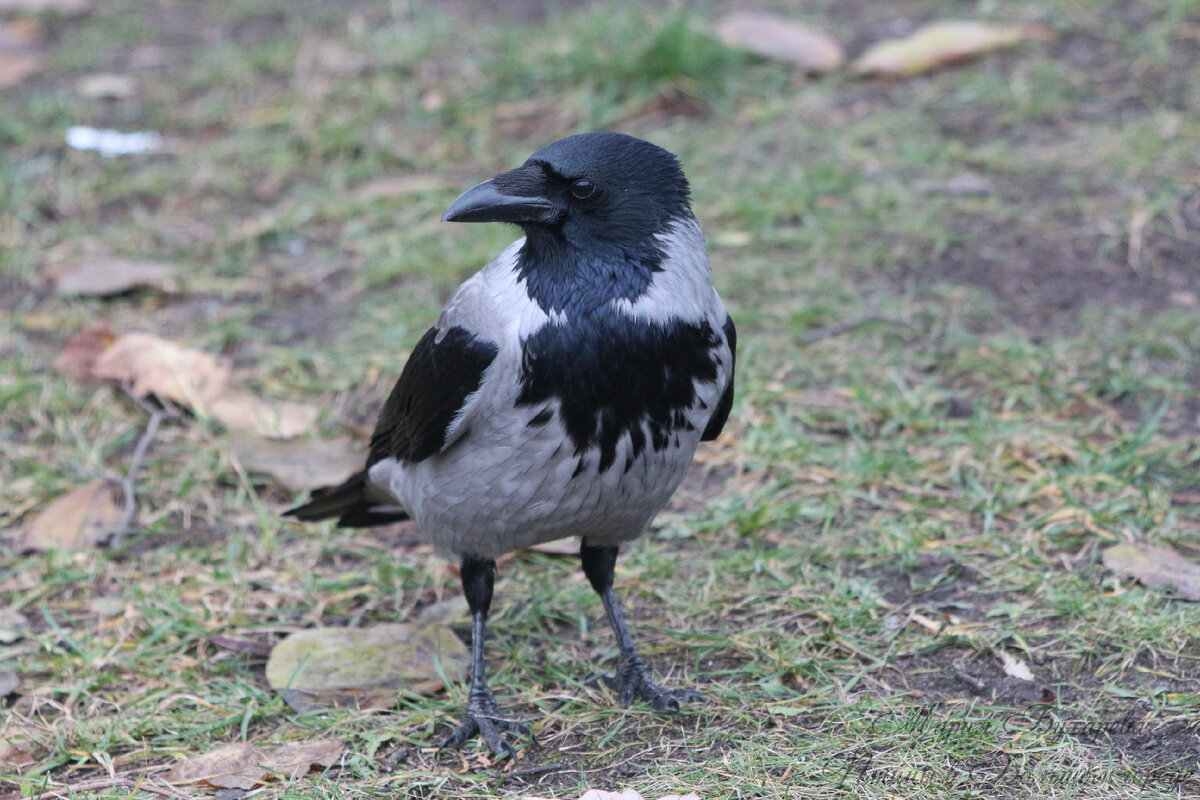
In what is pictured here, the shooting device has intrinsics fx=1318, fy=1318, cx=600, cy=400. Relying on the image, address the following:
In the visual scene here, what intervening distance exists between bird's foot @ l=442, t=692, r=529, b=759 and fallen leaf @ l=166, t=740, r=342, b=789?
0.92ft

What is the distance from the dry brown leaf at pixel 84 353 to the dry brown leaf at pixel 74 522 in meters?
0.68

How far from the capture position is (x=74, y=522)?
4.05 metres

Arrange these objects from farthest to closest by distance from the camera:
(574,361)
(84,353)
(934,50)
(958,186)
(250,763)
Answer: (934,50) → (958,186) → (84,353) → (250,763) → (574,361)

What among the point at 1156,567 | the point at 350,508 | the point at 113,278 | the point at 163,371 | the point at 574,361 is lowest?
the point at 1156,567

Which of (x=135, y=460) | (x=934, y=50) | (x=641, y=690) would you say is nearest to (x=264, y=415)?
(x=135, y=460)

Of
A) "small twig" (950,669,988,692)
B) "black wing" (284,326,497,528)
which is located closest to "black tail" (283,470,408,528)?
"black wing" (284,326,497,528)

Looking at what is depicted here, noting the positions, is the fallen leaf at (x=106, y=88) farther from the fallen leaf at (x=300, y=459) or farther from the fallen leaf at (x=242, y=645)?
the fallen leaf at (x=242, y=645)

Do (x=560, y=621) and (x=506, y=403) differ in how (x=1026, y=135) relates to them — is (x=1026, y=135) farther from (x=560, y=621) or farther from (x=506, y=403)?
(x=506, y=403)

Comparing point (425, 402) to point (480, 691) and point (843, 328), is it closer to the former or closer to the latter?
point (480, 691)

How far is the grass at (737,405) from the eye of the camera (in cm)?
308

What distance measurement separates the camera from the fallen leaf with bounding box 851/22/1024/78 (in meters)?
6.66

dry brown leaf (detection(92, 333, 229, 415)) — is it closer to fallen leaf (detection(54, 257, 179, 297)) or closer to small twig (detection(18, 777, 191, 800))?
fallen leaf (detection(54, 257, 179, 297))

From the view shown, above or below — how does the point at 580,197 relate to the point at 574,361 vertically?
above

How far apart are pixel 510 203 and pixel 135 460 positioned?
201cm
